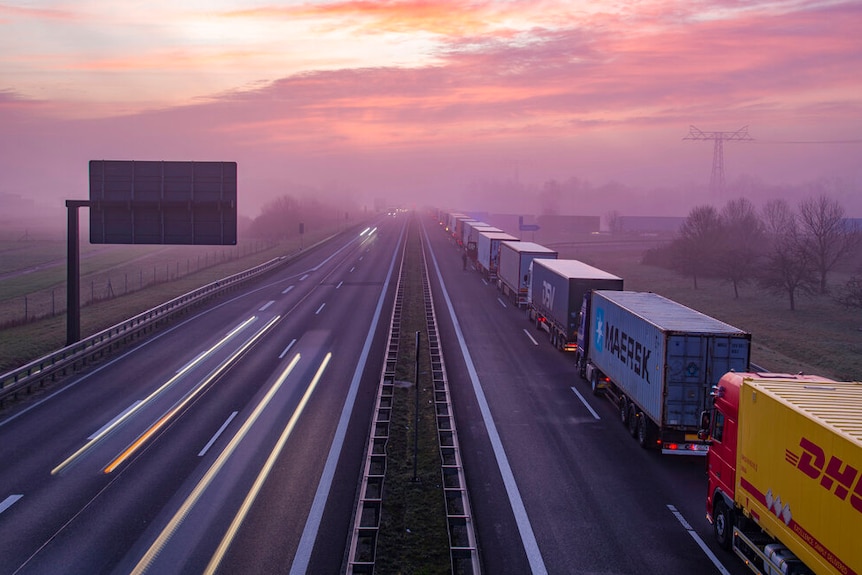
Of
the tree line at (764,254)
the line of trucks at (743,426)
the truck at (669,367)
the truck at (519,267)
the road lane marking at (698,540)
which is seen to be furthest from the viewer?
the tree line at (764,254)

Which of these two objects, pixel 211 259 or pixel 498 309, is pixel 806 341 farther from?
pixel 211 259

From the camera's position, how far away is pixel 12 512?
1485 cm

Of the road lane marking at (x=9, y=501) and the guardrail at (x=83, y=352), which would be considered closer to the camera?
the road lane marking at (x=9, y=501)

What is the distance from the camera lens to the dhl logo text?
896 centimetres

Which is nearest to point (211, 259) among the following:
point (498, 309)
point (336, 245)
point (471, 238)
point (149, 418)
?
point (336, 245)

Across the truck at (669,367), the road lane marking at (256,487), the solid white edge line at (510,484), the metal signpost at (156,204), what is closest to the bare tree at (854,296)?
the truck at (669,367)

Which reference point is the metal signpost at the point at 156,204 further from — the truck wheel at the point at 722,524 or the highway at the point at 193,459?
the truck wheel at the point at 722,524

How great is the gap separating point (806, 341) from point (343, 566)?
3372 centimetres

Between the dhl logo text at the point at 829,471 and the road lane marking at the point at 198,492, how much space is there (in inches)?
447

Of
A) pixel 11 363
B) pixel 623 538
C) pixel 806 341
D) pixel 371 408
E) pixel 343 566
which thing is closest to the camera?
pixel 343 566

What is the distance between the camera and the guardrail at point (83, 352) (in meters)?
23.7

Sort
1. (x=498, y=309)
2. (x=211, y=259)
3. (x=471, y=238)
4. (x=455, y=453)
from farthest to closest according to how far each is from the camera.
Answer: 1. (x=211, y=259)
2. (x=471, y=238)
3. (x=498, y=309)
4. (x=455, y=453)

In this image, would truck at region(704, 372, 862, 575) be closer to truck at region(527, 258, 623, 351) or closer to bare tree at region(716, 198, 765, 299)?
truck at region(527, 258, 623, 351)

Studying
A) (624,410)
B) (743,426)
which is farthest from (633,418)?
(743,426)
